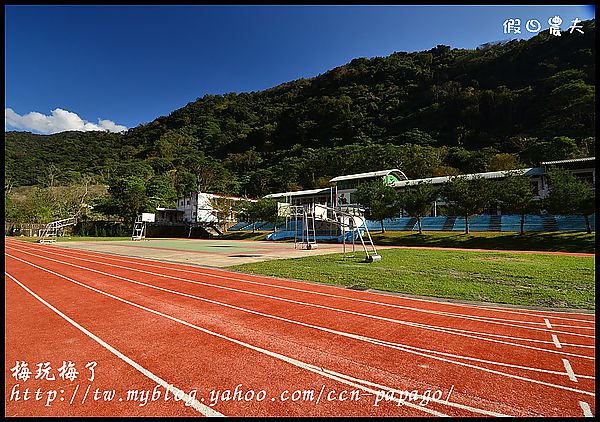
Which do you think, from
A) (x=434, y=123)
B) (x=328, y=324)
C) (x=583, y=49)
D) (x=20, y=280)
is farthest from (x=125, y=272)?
(x=583, y=49)

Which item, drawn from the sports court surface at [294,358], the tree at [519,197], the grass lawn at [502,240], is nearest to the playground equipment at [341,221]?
the grass lawn at [502,240]

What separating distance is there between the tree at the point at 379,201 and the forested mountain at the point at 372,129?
2680cm

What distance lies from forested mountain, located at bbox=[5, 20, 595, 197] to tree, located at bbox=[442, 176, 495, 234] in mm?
24602

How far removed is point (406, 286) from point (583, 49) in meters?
101

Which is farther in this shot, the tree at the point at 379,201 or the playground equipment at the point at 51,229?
the playground equipment at the point at 51,229

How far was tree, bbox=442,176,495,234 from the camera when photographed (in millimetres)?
31078

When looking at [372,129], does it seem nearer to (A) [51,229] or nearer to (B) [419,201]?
(B) [419,201]

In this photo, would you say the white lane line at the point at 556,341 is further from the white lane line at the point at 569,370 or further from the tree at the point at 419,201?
the tree at the point at 419,201

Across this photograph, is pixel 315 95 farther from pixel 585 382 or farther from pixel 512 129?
pixel 585 382

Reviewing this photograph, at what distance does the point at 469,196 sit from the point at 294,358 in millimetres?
31008

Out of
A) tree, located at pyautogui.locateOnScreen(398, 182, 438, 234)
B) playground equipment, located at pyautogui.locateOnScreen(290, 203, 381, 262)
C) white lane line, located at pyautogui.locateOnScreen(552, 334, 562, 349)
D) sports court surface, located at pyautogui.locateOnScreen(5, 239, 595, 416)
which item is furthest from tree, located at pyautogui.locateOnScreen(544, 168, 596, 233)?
white lane line, located at pyautogui.locateOnScreen(552, 334, 562, 349)

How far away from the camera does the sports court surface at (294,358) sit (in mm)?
3801

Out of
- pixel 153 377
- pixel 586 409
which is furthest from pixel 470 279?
pixel 153 377

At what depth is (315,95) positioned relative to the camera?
5664 inches
